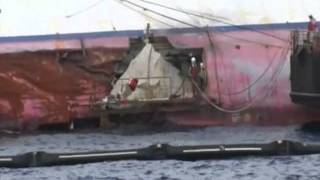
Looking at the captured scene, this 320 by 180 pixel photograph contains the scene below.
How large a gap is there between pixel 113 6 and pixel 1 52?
3331mm

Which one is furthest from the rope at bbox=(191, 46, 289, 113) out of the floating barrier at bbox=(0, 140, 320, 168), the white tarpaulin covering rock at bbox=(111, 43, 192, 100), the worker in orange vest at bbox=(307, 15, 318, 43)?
the floating barrier at bbox=(0, 140, 320, 168)

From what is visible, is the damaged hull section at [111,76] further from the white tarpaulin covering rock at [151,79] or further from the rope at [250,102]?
the white tarpaulin covering rock at [151,79]

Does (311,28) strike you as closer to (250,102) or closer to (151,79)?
(250,102)

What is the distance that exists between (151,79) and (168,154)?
861cm

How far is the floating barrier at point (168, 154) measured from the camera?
65.2ft

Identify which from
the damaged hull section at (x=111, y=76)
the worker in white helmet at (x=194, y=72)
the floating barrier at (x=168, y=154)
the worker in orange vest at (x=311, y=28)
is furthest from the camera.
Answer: the damaged hull section at (x=111, y=76)

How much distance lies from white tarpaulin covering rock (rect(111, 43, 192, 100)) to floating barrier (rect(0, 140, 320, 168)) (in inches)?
311

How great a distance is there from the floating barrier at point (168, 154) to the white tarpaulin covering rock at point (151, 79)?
311 inches

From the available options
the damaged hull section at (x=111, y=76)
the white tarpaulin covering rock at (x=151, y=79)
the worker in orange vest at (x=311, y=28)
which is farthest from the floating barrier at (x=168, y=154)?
the damaged hull section at (x=111, y=76)

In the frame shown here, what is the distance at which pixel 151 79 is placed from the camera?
2867 centimetres

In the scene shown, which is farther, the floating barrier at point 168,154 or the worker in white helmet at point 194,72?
the worker in white helmet at point 194,72

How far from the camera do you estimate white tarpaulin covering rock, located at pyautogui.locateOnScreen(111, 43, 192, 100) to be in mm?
28469

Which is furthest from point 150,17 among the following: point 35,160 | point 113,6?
point 35,160

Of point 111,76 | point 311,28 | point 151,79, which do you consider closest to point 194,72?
point 151,79
